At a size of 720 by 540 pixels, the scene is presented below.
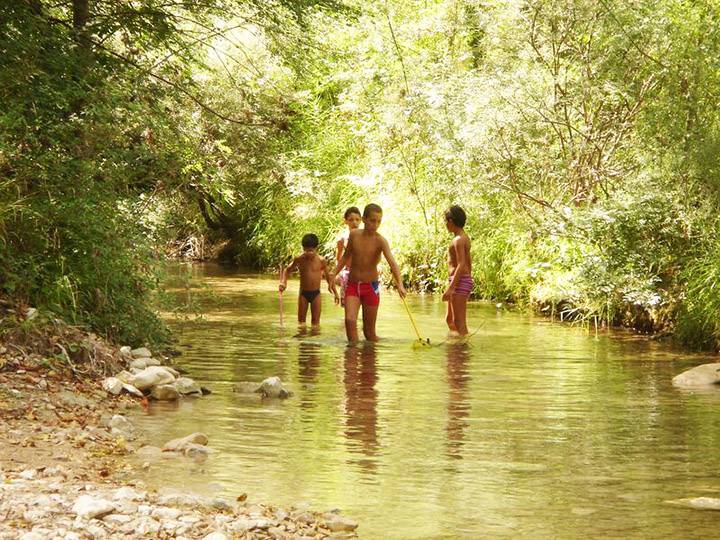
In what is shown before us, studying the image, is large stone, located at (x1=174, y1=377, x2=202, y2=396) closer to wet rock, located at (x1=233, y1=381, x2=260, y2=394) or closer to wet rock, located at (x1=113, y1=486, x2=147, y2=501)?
wet rock, located at (x1=233, y1=381, x2=260, y2=394)

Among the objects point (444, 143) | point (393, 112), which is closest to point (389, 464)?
point (444, 143)

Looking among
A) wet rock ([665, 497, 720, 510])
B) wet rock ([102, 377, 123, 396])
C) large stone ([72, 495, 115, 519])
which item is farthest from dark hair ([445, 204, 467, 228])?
large stone ([72, 495, 115, 519])

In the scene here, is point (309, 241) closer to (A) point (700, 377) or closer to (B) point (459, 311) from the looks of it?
(B) point (459, 311)

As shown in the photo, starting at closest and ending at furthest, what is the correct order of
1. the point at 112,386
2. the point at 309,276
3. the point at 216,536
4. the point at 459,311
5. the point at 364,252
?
the point at 216,536 → the point at 112,386 → the point at 364,252 → the point at 459,311 → the point at 309,276

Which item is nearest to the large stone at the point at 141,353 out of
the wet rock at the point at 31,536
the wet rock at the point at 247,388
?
the wet rock at the point at 247,388

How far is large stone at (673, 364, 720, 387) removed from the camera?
460 inches

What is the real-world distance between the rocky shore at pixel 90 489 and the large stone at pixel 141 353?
185cm

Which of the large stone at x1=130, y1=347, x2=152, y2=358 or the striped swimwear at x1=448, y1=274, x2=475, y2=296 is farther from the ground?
the striped swimwear at x1=448, y1=274, x2=475, y2=296

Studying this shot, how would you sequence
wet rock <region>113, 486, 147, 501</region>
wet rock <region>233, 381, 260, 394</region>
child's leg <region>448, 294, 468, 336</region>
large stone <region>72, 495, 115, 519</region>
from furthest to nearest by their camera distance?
child's leg <region>448, 294, 468, 336</region> < wet rock <region>233, 381, 260, 394</region> < wet rock <region>113, 486, 147, 501</region> < large stone <region>72, 495, 115, 519</region>

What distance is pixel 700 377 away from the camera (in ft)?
38.7

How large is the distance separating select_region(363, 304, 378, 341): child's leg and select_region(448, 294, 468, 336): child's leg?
4.09 ft

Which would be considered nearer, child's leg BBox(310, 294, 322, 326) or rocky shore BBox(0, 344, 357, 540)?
rocky shore BBox(0, 344, 357, 540)

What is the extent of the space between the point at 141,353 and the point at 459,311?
5670 mm

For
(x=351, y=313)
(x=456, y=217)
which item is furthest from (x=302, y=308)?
(x=456, y=217)
